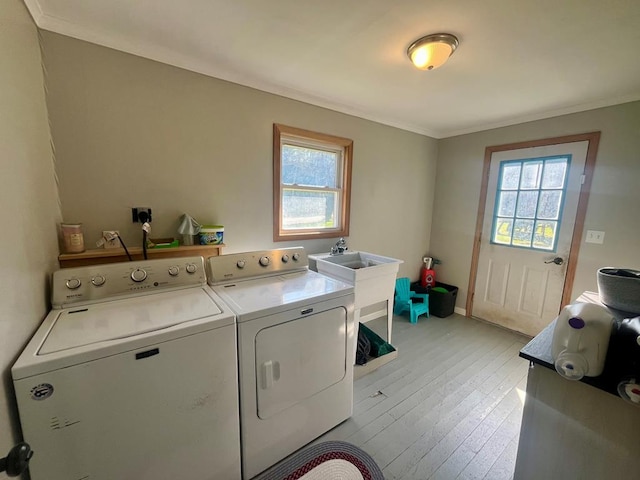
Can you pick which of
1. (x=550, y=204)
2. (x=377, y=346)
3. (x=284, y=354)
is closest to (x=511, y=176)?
(x=550, y=204)

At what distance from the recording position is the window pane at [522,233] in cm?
283

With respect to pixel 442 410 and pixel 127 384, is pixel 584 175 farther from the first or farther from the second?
pixel 127 384

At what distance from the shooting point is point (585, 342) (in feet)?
2.88

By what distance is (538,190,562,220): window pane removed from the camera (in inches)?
103

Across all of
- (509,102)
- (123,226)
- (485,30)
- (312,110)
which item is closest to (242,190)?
(123,226)

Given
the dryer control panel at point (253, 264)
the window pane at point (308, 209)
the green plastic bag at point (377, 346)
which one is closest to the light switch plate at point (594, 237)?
the green plastic bag at point (377, 346)

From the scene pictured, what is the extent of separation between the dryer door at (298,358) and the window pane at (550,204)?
2575 millimetres

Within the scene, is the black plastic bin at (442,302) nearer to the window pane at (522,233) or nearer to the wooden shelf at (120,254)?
the window pane at (522,233)

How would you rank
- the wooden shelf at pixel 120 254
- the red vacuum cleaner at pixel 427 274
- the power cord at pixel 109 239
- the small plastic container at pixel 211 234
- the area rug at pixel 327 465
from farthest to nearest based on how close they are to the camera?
the red vacuum cleaner at pixel 427 274, the small plastic container at pixel 211 234, the power cord at pixel 109 239, the wooden shelf at pixel 120 254, the area rug at pixel 327 465

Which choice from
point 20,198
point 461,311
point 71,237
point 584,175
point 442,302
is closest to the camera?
point 20,198

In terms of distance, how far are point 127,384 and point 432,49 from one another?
87.6 inches

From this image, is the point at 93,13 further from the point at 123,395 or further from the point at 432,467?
the point at 432,467

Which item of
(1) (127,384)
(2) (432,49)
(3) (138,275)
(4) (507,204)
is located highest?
(2) (432,49)

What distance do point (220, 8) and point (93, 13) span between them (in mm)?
711
